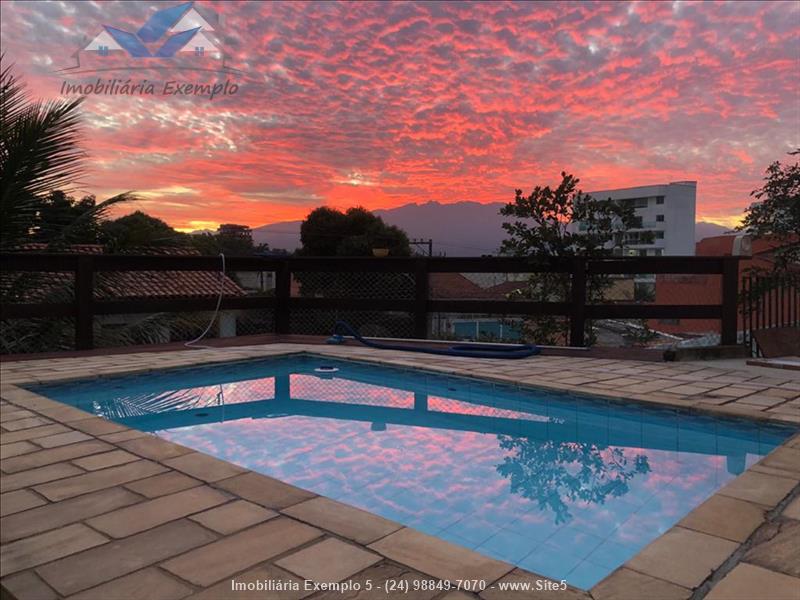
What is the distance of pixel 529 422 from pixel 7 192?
10.6ft

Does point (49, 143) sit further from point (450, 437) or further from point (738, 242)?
point (738, 242)

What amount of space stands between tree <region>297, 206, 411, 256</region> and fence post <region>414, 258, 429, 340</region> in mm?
14406

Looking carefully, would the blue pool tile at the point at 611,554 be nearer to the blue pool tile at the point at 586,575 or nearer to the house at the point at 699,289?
the blue pool tile at the point at 586,575

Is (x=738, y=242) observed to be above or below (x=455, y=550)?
above

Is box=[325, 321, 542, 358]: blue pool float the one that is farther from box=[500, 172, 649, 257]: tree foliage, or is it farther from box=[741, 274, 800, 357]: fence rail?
box=[741, 274, 800, 357]: fence rail

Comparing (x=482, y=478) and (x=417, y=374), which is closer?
(x=482, y=478)

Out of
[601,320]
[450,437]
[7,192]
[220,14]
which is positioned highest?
[220,14]

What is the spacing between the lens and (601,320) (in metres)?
6.44

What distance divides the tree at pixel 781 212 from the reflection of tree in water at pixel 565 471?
13.6ft

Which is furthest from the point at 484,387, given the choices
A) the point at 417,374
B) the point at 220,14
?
the point at 220,14

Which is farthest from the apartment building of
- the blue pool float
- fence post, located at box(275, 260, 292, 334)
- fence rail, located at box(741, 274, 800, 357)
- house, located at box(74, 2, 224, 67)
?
the blue pool float

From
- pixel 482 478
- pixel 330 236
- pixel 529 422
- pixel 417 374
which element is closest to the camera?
pixel 482 478

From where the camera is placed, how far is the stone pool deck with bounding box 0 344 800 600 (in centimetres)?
150

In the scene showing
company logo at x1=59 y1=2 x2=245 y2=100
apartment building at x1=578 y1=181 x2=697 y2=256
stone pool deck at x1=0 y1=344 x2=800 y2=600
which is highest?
apartment building at x1=578 y1=181 x2=697 y2=256
